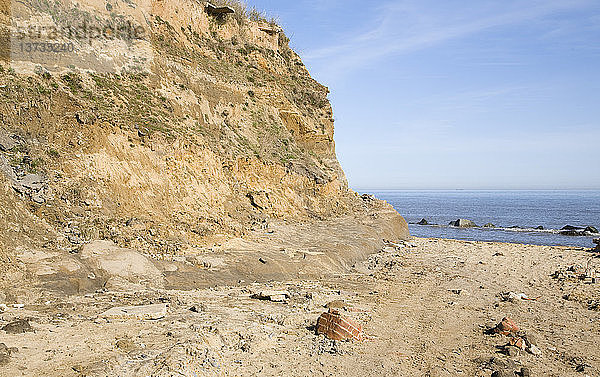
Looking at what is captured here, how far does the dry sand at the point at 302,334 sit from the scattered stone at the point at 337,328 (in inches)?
7.9

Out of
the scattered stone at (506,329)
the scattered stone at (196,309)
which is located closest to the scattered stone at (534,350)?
the scattered stone at (506,329)

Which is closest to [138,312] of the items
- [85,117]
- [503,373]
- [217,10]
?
[503,373]

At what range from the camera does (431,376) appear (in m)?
6.78

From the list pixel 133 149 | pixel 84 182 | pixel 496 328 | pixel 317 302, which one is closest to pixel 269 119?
pixel 133 149

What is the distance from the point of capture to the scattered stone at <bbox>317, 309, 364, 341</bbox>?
800cm

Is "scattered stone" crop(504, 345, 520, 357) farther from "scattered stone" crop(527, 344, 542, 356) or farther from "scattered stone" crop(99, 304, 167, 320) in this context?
"scattered stone" crop(99, 304, 167, 320)

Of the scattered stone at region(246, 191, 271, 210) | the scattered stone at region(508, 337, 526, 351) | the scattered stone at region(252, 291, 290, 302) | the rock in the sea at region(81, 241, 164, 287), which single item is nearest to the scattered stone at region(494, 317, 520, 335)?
the scattered stone at region(508, 337, 526, 351)

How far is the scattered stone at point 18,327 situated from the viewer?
6486 mm

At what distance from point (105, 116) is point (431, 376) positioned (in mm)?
11906

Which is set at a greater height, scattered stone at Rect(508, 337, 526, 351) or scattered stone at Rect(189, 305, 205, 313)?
scattered stone at Rect(189, 305, 205, 313)

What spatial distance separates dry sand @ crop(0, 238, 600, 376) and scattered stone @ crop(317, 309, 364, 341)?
7.9 inches

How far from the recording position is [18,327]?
6.57 metres

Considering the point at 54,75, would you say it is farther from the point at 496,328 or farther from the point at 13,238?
the point at 496,328

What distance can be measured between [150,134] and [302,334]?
9275 millimetres
